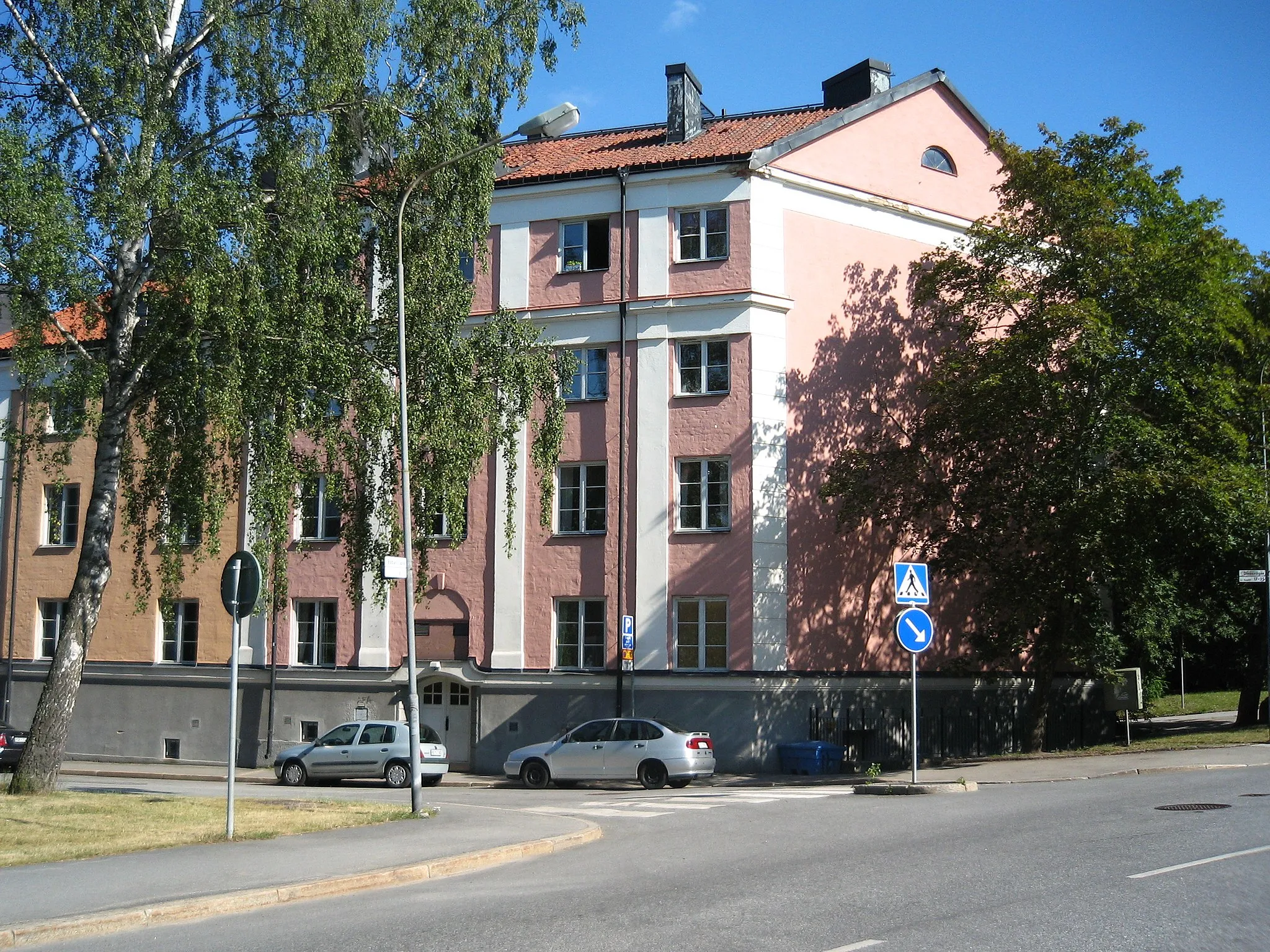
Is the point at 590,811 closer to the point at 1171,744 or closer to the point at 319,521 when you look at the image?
the point at 1171,744

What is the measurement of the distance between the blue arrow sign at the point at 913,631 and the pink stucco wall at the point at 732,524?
8132 mm

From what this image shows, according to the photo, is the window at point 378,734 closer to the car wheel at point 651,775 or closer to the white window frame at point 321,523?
the car wheel at point 651,775

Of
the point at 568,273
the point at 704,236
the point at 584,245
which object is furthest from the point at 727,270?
the point at 568,273

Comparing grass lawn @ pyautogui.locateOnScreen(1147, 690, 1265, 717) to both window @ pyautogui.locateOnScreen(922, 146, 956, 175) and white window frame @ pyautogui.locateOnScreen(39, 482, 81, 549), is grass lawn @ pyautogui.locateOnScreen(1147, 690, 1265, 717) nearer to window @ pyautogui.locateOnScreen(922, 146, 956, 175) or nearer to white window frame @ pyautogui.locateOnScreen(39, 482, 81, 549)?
window @ pyautogui.locateOnScreen(922, 146, 956, 175)

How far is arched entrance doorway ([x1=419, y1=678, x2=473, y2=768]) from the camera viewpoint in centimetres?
3039

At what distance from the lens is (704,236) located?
29.6 metres

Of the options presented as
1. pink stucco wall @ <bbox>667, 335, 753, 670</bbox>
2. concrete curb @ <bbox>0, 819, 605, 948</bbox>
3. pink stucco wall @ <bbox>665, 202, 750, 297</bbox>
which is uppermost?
pink stucco wall @ <bbox>665, 202, 750, 297</bbox>

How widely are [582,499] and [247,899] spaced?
64.6 feet

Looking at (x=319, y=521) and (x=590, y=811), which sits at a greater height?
(x=319, y=521)

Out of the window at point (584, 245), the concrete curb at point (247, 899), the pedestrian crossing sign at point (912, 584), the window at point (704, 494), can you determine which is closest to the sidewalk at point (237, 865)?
the concrete curb at point (247, 899)

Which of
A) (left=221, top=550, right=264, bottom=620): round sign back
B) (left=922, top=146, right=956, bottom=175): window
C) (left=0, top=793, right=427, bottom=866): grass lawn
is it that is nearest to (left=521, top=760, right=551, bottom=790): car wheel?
(left=0, top=793, right=427, bottom=866): grass lawn

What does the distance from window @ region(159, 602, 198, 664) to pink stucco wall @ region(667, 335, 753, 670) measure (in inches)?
532

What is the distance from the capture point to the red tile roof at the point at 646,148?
2998 centimetres

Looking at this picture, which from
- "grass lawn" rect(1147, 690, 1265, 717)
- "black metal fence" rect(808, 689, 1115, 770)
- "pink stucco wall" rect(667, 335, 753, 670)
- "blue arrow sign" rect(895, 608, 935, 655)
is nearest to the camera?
"blue arrow sign" rect(895, 608, 935, 655)
